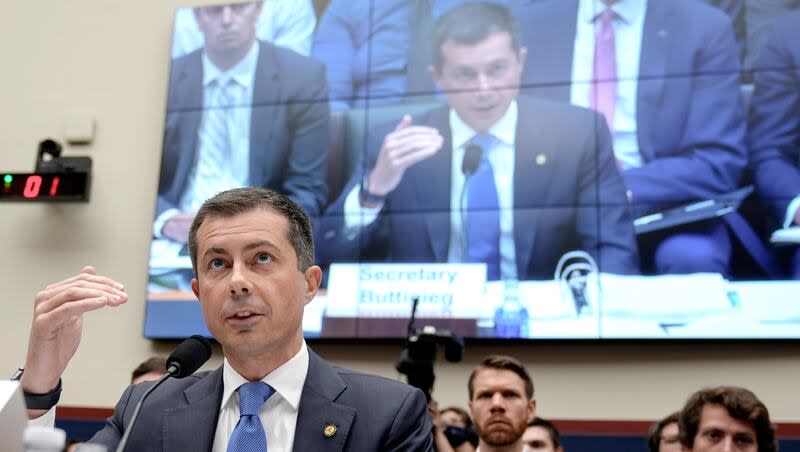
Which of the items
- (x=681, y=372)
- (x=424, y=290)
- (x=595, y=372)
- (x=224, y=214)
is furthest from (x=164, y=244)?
(x=224, y=214)

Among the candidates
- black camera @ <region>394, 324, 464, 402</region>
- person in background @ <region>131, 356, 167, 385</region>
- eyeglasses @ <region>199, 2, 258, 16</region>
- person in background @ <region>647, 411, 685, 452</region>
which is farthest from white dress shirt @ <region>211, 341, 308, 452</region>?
eyeglasses @ <region>199, 2, 258, 16</region>

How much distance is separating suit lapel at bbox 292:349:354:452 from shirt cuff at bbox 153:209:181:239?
14.1 ft

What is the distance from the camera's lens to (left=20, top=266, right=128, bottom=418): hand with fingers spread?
1.76m

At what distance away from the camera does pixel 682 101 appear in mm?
5336

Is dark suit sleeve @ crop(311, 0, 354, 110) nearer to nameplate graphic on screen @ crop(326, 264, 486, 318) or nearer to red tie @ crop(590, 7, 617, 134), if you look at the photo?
nameplate graphic on screen @ crop(326, 264, 486, 318)

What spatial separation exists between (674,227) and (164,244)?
3.08 metres

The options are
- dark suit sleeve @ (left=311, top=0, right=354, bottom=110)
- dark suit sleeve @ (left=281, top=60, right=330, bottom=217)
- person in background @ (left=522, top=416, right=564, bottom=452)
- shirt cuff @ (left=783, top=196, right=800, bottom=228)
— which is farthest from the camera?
dark suit sleeve @ (left=311, top=0, right=354, bottom=110)

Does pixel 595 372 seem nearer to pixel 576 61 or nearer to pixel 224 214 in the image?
pixel 576 61

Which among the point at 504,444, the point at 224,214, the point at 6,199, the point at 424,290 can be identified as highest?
the point at 6,199

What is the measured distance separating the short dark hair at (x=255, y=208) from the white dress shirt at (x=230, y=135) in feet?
13.1

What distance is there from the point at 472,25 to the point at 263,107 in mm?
1412

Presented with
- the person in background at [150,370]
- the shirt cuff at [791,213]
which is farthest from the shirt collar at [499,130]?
the person in background at [150,370]

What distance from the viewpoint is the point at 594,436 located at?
524 cm

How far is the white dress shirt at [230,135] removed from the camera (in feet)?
19.7
